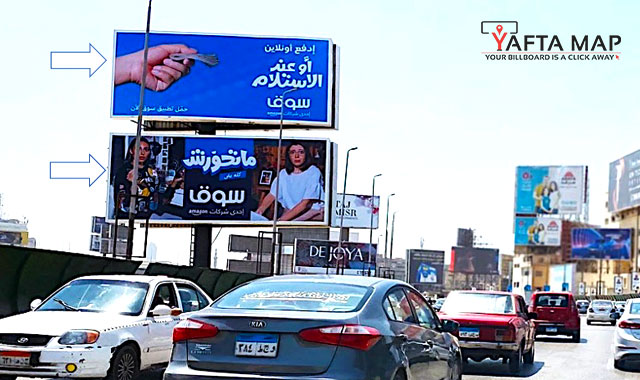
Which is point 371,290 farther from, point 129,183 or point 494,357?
point 129,183

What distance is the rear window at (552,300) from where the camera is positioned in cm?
3147

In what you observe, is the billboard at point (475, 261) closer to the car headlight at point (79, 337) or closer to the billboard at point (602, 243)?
the billboard at point (602, 243)

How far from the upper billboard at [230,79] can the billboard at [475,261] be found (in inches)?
3506

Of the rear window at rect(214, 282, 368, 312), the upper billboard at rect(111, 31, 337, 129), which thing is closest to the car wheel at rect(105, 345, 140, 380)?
the rear window at rect(214, 282, 368, 312)

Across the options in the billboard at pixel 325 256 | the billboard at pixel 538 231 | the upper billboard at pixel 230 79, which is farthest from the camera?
the billboard at pixel 538 231

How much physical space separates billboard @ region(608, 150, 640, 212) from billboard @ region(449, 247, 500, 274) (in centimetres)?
1707

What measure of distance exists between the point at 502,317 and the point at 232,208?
34.1 meters

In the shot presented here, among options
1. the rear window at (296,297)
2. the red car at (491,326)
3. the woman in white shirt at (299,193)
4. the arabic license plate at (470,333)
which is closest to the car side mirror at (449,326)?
the rear window at (296,297)

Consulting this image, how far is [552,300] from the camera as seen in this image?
104 ft

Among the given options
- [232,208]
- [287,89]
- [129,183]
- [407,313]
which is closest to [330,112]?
[287,89]

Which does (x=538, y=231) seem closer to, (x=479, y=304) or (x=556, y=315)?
(x=556, y=315)

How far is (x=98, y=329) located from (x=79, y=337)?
248 millimetres

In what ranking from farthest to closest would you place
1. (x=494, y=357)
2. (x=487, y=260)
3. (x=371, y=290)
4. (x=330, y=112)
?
(x=487, y=260) → (x=330, y=112) → (x=494, y=357) → (x=371, y=290)

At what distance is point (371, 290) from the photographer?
893 cm
